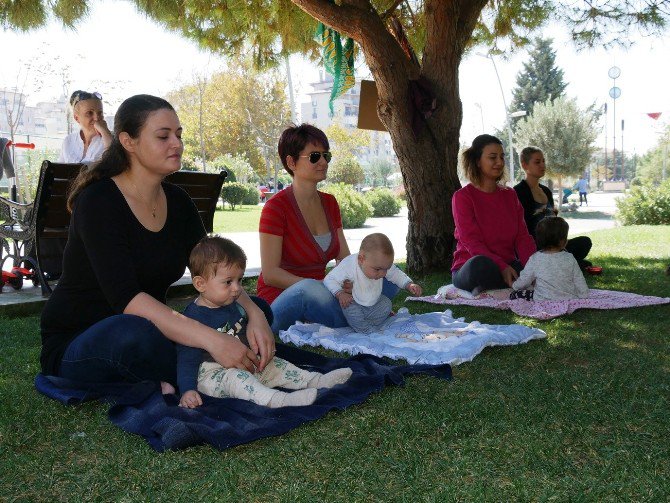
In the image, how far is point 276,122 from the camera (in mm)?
41281

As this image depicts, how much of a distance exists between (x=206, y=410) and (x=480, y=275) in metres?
3.55

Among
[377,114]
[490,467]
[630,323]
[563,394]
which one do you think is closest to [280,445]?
[490,467]

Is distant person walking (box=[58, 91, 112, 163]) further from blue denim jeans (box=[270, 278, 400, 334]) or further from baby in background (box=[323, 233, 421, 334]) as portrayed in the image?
baby in background (box=[323, 233, 421, 334])

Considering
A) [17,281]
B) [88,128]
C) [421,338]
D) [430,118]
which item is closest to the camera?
[421,338]

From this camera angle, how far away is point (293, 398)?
3.05 metres

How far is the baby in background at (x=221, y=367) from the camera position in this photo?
306 centimetres

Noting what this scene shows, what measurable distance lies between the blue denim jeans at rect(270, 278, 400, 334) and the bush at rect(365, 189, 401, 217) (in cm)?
2067

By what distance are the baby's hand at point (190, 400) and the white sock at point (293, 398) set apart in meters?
0.31

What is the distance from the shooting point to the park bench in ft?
19.5

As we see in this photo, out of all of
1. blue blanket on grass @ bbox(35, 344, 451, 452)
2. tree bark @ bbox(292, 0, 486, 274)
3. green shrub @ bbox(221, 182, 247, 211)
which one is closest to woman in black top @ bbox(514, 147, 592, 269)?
tree bark @ bbox(292, 0, 486, 274)

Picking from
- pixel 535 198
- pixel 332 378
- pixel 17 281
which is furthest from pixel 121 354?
pixel 535 198

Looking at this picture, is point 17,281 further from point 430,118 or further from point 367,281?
point 430,118

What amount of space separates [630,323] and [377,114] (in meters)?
4.08

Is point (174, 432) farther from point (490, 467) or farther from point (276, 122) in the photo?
point (276, 122)
